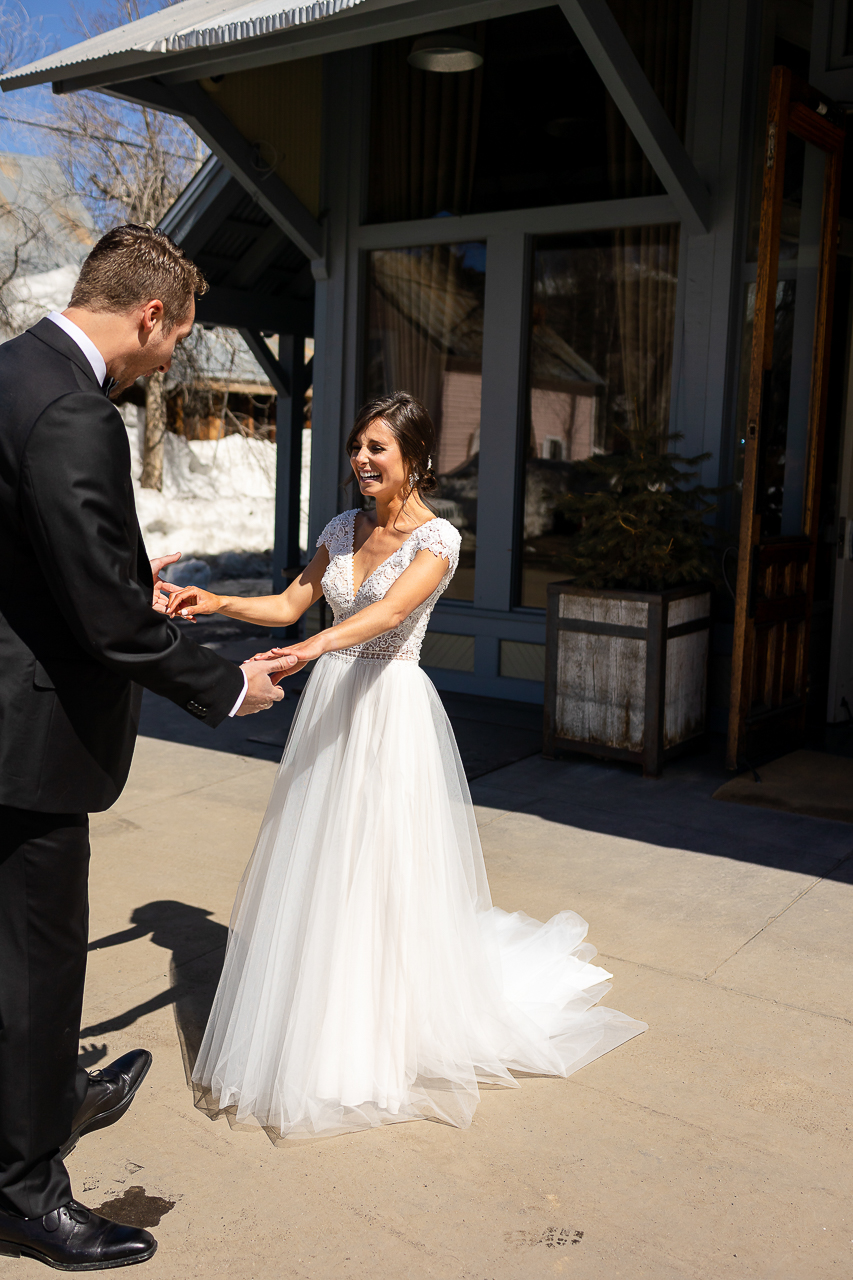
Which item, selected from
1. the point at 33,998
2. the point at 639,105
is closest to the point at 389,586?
the point at 33,998

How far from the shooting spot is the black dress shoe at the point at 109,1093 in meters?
2.66

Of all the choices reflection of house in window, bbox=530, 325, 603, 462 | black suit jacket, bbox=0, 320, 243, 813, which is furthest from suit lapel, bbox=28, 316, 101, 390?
reflection of house in window, bbox=530, 325, 603, 462

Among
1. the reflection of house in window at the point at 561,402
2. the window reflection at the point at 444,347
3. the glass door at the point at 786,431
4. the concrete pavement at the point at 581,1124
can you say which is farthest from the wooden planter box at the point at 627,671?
the window reflection at the point at 444,347

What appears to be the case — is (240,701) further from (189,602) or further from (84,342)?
(84,342)

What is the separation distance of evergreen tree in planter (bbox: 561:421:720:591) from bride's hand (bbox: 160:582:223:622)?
3.22 metres

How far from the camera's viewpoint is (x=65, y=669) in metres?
2.24

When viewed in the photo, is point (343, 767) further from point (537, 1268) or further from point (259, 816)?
point (259, 816)

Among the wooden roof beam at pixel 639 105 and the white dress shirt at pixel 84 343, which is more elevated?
the wooden roof beam at pixel 639 105

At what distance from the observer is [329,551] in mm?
3271

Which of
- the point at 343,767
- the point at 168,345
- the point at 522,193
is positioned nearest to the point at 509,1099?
the point at 343,767

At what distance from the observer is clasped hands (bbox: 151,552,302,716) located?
8.18 feet

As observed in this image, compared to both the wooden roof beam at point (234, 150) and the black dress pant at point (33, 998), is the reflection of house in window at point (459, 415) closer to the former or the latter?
the wooden roof beam at point (234, 150)

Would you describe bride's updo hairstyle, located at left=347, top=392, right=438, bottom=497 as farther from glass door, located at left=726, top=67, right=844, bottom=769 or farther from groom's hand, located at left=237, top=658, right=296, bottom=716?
glass door, located at left=726, top=67, right=844, bottom=769

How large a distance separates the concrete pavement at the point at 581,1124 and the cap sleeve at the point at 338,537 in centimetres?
143
